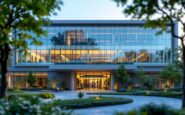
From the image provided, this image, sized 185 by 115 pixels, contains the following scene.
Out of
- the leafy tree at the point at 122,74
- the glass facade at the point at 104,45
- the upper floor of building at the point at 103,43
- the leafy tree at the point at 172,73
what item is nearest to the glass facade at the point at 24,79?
the upper floor of building at the point at 103,43

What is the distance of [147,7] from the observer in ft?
50.6

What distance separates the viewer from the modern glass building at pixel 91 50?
227ft

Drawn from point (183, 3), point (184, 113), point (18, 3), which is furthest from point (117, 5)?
point (184, 113)

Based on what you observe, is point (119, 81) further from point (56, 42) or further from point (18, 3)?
point (18, 3)

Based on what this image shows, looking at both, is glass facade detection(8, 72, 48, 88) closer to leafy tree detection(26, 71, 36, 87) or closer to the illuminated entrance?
leafy tree detection(26, 71, 36, 87)

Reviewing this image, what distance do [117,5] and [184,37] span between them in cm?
329

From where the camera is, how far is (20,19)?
17.6 metres

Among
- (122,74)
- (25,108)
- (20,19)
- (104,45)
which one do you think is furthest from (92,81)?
(25,108)

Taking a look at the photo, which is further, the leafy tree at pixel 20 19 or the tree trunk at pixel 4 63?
the tree trunk at pixel 4 63

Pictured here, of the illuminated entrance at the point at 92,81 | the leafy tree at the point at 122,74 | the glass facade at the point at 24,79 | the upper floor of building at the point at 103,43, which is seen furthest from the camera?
the upper floor of building at the point at 103,43

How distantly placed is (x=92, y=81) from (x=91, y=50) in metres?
5.66

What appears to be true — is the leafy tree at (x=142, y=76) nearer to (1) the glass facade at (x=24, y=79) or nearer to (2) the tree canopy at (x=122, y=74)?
(2) the tree canopy at (x=122, y=74)

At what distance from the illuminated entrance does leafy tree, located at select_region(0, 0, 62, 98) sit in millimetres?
49930

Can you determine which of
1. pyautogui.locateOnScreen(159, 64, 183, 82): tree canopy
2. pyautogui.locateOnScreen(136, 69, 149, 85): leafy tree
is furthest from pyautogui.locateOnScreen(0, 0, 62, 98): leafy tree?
pyautogui.locateOnScreen(136, 69, 149, 85): leafy tree
